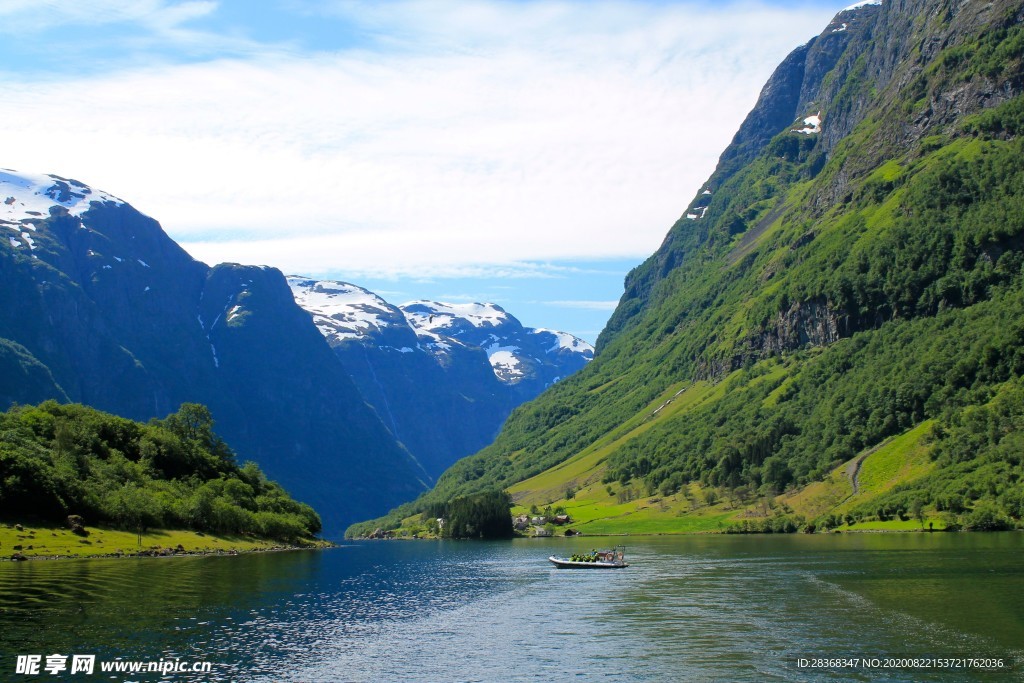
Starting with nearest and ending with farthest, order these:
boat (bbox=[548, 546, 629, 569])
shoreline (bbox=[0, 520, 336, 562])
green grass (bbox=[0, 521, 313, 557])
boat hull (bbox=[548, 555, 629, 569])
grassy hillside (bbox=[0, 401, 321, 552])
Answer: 1. shoreline (bbox=[0, 520, 336, 562])
2. green grass (bbox=[0, 521, 313, 557])
3. grassy hillside (bbox=[0, 401, 321, 552])
4. boat hull (bbox=[548, 555, 629, 569])
5. boat (bbox=[548, 546, 629, 569])

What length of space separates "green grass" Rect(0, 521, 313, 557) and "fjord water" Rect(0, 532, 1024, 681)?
260 inches

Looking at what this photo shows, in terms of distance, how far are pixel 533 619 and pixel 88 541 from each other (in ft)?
298

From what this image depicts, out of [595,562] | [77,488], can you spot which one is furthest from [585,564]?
[77,488]

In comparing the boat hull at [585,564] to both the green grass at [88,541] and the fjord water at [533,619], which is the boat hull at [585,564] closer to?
the fjord water at [533,619]

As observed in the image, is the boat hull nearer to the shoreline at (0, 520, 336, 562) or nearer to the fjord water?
the fjord water

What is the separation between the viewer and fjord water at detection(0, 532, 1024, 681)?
7188cm

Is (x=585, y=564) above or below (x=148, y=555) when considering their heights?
below

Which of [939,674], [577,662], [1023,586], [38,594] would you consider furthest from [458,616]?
[1023,586]

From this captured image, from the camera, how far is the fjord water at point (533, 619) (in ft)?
236

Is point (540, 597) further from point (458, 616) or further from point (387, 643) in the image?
point (387, 643)

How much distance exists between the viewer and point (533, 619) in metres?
100

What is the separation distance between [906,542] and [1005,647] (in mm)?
121992

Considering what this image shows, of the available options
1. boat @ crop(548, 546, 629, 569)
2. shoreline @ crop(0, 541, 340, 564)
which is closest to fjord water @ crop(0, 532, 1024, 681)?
shoreline @ crop(0, 541, 340, 564)

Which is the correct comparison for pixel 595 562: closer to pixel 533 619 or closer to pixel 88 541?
pixel 533 619
